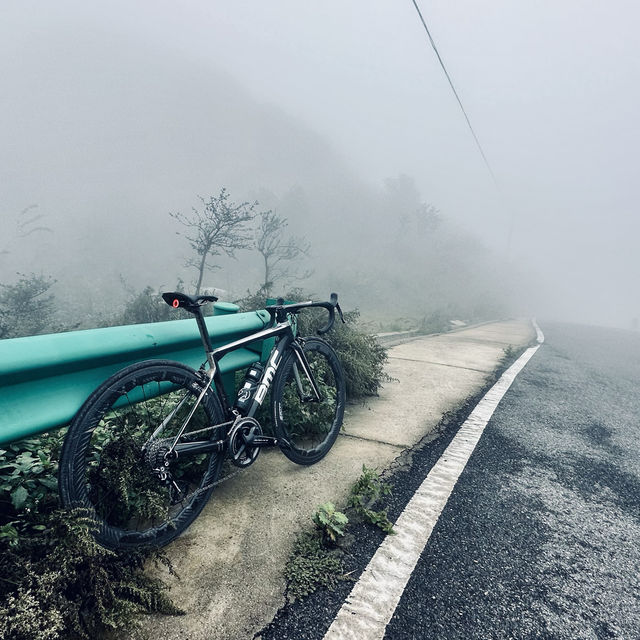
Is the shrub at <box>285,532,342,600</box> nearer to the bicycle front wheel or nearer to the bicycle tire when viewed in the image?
the bicycle front wheel

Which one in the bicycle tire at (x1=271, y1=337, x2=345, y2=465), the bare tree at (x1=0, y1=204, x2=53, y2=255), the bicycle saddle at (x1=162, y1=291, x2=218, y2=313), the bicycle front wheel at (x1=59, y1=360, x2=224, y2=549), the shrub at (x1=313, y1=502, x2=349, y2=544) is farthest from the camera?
the bare tree at (x1=0, y1=204, x2=53, y2=255)

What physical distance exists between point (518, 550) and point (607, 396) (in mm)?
4601

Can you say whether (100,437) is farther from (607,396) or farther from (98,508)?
(607,396)

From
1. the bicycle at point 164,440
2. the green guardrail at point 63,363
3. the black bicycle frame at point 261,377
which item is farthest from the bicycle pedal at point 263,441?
the green guardrail at point 63,363

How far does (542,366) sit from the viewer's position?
278 inches

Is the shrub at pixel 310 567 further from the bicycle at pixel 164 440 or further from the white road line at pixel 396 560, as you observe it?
the bicycle at pixel 164 440

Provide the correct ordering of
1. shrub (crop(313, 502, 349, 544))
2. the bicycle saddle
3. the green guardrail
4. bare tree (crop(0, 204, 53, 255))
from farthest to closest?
bare tree (crop(0, 204, 53, 255)) < the bicycle saddle < shrub (crop(313, 502, 349, 544)) < the green guardrail

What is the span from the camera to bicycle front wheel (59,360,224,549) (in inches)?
57.6

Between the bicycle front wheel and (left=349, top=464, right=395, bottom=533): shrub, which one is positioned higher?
the bicycle front wheel

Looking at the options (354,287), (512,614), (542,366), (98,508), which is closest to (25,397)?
(98,508)

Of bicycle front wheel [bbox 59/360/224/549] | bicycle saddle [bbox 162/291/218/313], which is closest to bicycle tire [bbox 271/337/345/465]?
bicycle front wheel [bbox 59/360/224/549]

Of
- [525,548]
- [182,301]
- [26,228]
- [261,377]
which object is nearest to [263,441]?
[261,377]

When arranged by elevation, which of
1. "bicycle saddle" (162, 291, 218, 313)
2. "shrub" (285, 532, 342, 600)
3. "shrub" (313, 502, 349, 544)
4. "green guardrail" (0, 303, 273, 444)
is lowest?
"shrub" (285, 532, 342, 600)

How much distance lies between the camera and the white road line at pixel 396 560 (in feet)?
4.42
